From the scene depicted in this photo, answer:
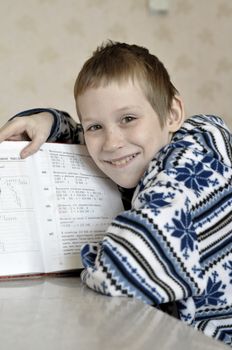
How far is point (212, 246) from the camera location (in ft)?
2.95

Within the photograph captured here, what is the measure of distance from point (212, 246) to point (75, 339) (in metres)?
0.38

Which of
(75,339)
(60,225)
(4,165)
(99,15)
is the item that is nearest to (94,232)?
(60,225)

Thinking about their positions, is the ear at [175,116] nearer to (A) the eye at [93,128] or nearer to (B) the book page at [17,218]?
(A) the eye at [93,128]

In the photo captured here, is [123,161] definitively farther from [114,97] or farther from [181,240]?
[181,240]

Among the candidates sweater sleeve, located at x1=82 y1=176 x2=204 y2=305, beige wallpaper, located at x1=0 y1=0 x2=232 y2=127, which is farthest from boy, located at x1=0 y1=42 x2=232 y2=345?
beige wallpaper, located at x1=0 y1=0 x2=232 y2=127

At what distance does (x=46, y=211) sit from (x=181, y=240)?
275 millimetres

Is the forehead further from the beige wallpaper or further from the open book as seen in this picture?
the beige wallpaper

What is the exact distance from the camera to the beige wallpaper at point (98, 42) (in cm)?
223

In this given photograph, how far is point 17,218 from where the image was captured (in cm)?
98

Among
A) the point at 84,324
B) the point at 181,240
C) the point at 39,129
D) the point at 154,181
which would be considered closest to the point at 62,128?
the point at 39,129

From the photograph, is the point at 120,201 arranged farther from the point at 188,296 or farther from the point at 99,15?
the point at 99,15

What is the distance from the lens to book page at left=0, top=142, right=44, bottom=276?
0.95 metres

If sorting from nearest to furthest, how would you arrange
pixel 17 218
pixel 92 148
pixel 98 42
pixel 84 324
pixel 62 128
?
1. pixel 84 324
2. pixel 17 218
3. pixel 92 148
4. pixel 62 128
5. pixel 98 42

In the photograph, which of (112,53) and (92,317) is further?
(112,53)
